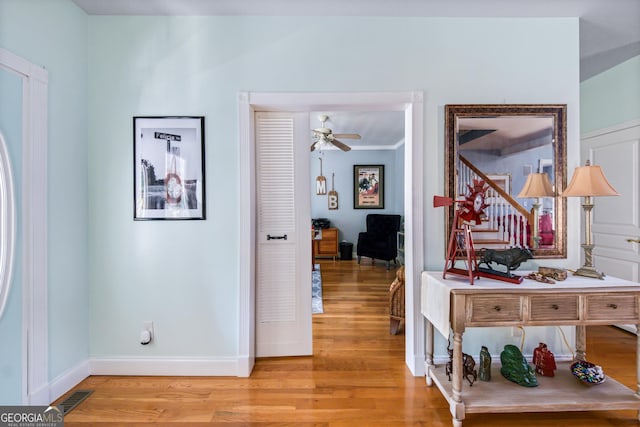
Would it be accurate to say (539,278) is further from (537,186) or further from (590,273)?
(537,186)

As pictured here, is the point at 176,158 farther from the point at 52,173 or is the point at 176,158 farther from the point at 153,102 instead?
the point at 52,173

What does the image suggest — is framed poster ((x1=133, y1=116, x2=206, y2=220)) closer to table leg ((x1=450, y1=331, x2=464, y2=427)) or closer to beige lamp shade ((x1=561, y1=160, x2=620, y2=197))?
table leg ((x1=450, y1=331, x2=464, y2=427))

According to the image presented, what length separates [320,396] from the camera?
1.95m

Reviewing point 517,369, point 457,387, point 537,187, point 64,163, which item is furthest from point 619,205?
point 64,163

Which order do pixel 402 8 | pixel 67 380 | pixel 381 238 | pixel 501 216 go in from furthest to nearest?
1. pixel 381 238
2. pixel 501 216
3. pixel 402 8
4. pixel 67 380

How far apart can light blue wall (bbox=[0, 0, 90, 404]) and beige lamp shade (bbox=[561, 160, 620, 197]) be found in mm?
3366

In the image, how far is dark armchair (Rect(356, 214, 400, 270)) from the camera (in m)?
5.72

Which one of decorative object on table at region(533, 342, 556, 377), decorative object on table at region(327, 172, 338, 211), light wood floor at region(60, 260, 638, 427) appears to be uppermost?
decorative object on table at region(327, 172, 338, 211)

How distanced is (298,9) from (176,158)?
142 cm

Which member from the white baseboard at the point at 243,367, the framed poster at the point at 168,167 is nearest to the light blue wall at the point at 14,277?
the framed poster at the point at 168,167

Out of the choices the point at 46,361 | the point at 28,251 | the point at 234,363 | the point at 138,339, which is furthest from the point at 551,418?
the point at 28,251

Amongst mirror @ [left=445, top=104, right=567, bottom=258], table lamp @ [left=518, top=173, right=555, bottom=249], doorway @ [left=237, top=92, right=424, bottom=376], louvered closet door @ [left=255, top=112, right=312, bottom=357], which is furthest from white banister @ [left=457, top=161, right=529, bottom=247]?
louvered closet door @ [left=255, top=112, right=312, bottom=357]

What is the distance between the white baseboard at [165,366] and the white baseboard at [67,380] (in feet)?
0.18

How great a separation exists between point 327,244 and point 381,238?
1.28m
